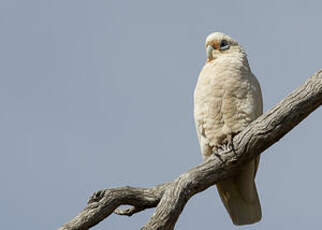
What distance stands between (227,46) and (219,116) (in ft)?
4.02

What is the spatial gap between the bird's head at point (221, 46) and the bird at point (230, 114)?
0.11 metres

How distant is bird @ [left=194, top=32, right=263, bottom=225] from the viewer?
270 inches

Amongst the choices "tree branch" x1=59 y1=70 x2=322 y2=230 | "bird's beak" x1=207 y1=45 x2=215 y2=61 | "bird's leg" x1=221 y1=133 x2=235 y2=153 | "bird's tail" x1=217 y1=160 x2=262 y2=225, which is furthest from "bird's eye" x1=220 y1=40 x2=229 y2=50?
"tree branch" x1=59 y1=70 x2=322 y2=230

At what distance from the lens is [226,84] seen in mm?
6969

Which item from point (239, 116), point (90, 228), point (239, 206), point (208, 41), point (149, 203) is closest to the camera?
point (90, 228)

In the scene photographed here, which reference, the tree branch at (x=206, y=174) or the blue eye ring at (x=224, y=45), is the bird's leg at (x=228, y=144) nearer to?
the tree branch at (x=206, y=174)

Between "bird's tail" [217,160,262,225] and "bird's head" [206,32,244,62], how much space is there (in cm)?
151

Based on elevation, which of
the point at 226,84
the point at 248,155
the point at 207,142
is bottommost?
the point at 248,155

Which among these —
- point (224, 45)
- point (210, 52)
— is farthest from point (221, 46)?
point (210, 52)

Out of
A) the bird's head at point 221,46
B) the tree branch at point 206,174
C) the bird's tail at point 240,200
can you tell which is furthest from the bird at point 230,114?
the tree branch at point 206,174

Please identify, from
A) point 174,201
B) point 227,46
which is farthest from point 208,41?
point 174,201

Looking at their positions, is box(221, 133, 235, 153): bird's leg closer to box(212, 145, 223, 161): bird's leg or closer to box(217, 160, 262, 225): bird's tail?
box(212, 145, 223, 161): bird's leg

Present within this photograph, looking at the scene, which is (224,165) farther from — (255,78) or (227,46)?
(227,46)

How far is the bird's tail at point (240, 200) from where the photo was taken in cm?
718
